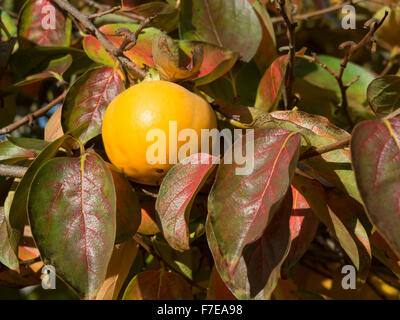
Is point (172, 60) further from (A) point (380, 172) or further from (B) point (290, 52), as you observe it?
(A) point (380, 172)

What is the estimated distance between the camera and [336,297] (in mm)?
941

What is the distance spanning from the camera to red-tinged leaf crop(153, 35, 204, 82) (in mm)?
740

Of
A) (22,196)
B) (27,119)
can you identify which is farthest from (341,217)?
(27,119)

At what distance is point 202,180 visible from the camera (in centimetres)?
66

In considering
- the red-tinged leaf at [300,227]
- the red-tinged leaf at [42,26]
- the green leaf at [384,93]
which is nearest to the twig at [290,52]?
the green leaf at [384,93]

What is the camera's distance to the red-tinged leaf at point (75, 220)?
0.62 m

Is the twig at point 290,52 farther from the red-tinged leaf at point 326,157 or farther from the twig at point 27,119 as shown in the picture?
the twig at point 27,119

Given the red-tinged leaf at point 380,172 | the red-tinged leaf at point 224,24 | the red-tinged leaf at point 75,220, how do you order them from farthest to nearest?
the red-tinged leaf at point 224,24 → the red-tinged leaf at point 75,220 → the red-tinged leaf at point 380,172

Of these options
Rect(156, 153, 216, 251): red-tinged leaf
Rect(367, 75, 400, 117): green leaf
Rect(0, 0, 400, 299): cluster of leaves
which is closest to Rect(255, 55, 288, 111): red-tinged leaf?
Rect(0, 0, 400, 299): cluster of leaves

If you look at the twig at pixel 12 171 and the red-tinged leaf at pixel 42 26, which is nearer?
the twig at pixel 12 171

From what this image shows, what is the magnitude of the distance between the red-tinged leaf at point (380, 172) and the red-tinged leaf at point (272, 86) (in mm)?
300

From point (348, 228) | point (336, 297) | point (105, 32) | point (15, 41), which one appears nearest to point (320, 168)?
point (348, 228)

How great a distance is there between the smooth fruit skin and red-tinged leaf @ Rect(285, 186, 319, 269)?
0.15m
